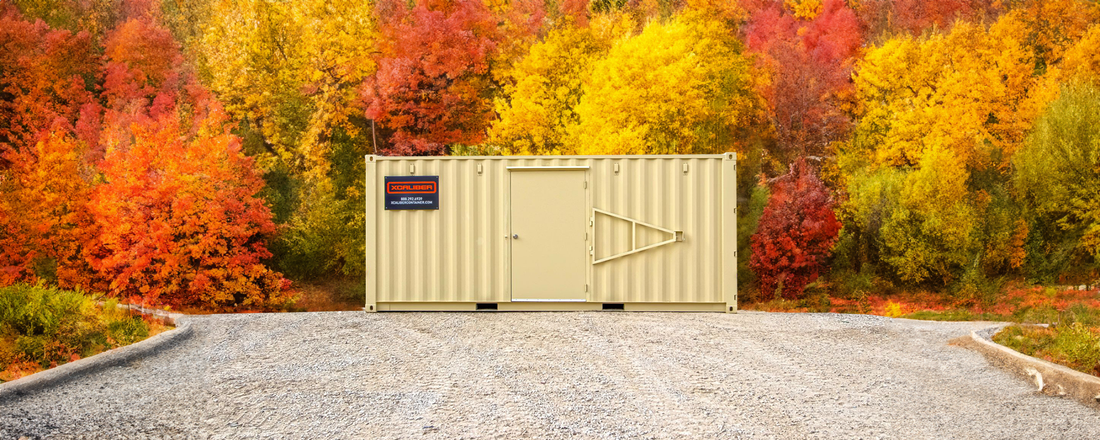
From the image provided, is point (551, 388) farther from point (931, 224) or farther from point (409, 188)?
point (931, 224)

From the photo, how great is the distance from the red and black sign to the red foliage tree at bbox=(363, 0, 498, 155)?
12286 mm

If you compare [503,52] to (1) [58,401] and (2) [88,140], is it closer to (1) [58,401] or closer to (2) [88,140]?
(2) [88,140]

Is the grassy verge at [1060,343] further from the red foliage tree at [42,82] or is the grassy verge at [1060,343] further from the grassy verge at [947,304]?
the red foliage tree at [42,82]

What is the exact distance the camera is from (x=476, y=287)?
1123 cm

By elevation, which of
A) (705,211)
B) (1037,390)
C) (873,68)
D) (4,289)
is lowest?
(1037,390)

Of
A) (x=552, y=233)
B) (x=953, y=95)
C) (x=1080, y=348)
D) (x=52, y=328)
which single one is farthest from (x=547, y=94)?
(x=1080, y=348)

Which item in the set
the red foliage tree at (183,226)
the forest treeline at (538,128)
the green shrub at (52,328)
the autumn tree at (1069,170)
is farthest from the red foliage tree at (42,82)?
the autumn tree at (1069,170)

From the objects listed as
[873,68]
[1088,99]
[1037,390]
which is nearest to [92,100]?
[873,68]

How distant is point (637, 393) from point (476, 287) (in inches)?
191

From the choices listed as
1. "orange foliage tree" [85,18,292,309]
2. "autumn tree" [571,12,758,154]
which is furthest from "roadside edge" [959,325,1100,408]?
"orange foliage tree" [85,18,292,309]

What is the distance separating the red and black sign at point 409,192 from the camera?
1133 cm

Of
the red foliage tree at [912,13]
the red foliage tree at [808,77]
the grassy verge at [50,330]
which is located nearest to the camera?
the grassy verge at [50,330]

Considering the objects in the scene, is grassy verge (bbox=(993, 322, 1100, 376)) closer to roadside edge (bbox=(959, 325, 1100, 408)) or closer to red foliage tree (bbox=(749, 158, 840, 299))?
roadside edge (bbox=(959, 325, 1100, 408))

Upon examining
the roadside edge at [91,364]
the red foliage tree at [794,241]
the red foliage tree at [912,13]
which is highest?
the red foliage tree at [912,13]
